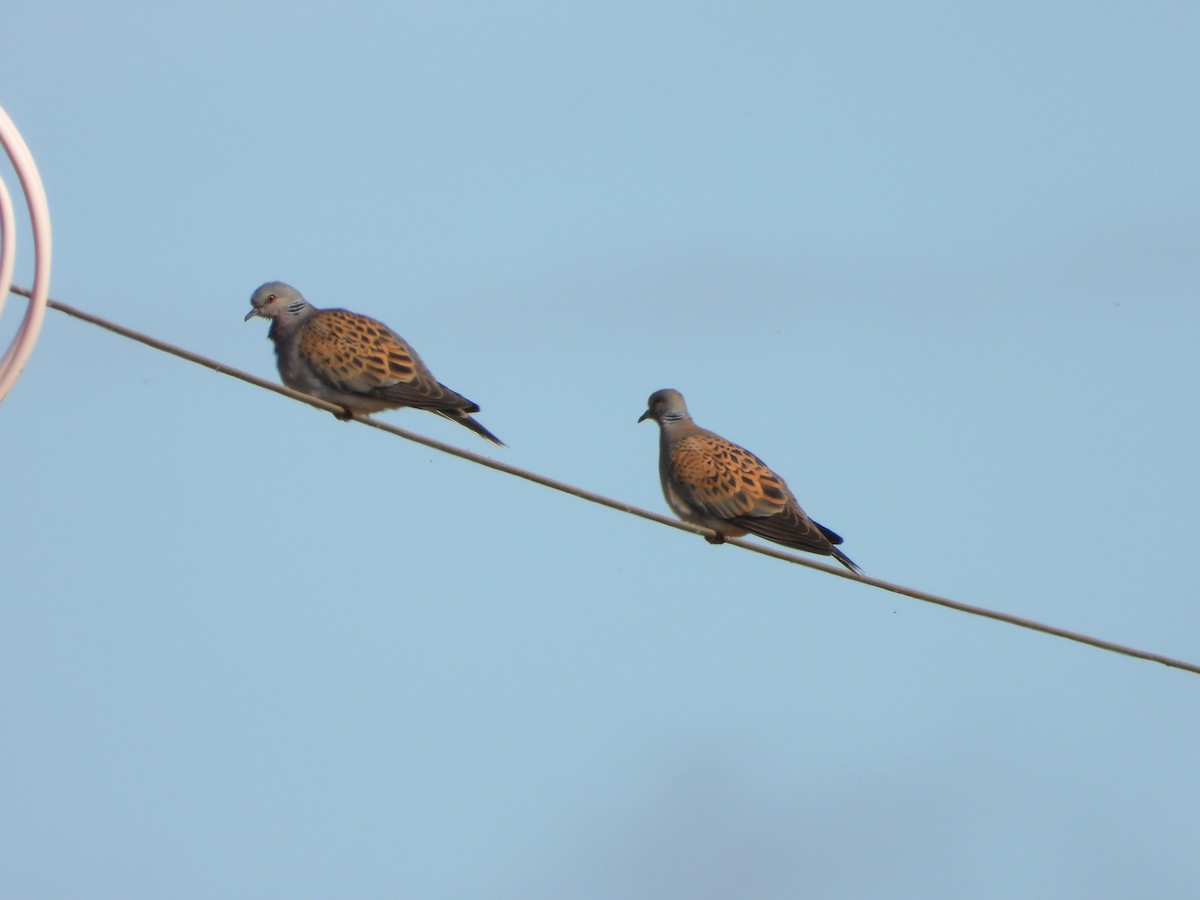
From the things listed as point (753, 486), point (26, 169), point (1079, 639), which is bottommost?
point (1079, 639)

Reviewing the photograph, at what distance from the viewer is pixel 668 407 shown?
12.4 meters

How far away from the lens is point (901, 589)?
727 cm

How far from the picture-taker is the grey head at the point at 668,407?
485 inches

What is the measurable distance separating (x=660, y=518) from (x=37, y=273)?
2.42 metres

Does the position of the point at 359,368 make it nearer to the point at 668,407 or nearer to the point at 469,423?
the point at 469,423

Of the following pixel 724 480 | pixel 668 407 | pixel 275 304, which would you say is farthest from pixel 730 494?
pixel 275 304

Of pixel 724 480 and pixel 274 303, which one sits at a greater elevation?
pixel 274 303

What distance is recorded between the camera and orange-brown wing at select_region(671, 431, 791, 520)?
435 inches

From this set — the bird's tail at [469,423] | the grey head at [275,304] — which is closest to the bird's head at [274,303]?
the grey head at [275,304]

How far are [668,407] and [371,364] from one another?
218 cm

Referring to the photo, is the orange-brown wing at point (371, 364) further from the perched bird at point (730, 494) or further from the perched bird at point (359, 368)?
the perched bird at point (730, 494)

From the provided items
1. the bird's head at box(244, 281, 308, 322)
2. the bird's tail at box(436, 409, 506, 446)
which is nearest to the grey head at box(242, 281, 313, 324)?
the bird's head at box(244, 281, 308, 322)

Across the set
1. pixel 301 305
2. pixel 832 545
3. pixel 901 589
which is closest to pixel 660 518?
pixel 901 589

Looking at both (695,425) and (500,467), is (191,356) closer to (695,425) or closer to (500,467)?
(500,467)
